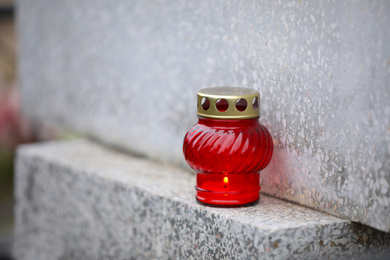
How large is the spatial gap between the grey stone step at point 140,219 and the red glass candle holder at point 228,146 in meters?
0.05

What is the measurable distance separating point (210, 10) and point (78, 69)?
2.67ft

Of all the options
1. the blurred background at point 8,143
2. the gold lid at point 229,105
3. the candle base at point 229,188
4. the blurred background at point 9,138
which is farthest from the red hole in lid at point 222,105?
the blurred background at point 8,143

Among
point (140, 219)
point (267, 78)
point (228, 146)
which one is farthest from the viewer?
point (140, 219)

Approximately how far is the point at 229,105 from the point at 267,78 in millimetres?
183

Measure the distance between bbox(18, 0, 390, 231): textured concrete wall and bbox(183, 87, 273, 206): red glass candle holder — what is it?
0.31ft

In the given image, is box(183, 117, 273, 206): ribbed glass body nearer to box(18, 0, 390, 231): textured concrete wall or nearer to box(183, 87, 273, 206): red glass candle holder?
box(183, 87, 273, 206): red glass candle holder

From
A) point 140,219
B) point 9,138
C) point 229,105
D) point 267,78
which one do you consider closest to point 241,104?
point 229,105

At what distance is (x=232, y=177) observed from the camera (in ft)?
3.71

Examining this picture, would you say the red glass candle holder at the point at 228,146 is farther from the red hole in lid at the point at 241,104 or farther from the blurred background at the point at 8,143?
the blurred background at the point at 8,143

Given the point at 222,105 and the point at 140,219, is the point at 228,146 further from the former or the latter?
the point at 140,219

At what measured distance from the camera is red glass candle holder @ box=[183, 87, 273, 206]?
1091 mm

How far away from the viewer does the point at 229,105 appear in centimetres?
109

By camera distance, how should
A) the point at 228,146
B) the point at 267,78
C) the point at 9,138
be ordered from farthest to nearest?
the point at 9,138 < the point at 267,78 < the point at 228,146

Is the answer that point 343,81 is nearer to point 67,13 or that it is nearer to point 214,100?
point 214,100
